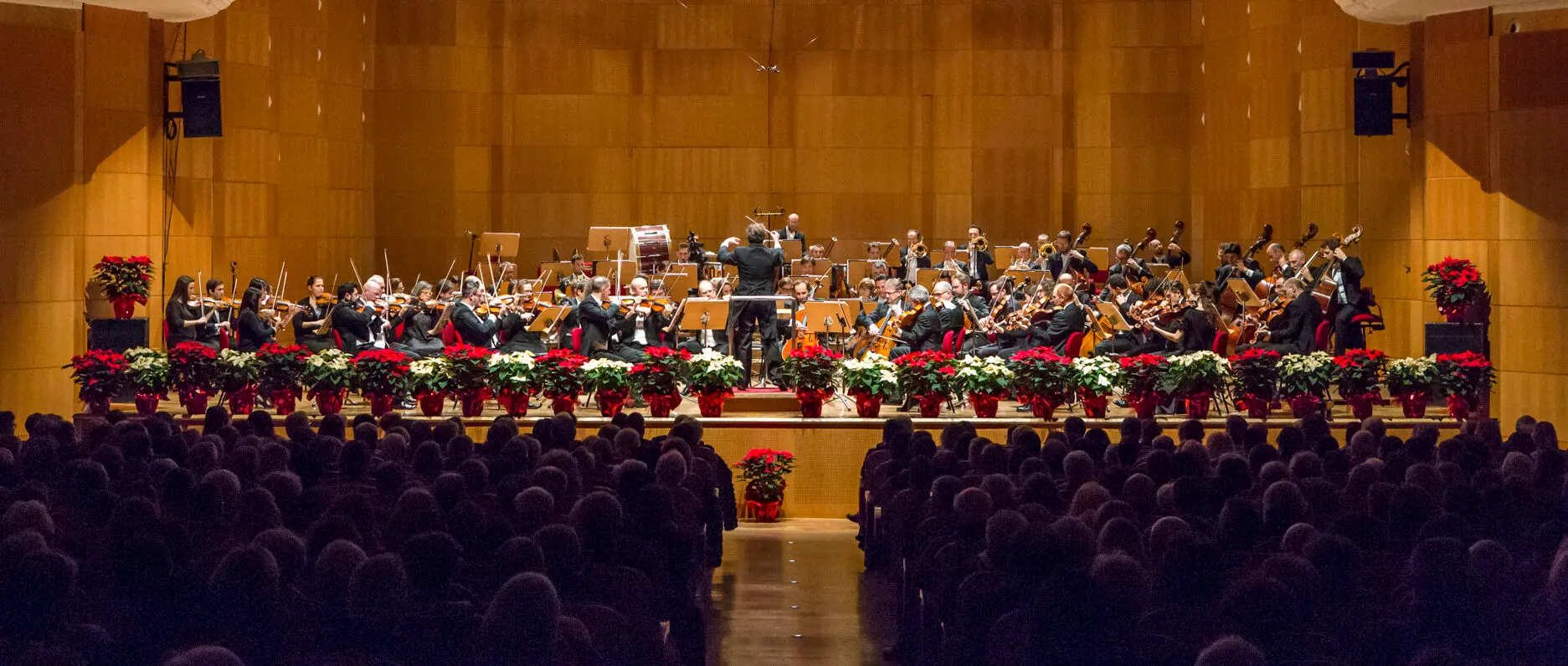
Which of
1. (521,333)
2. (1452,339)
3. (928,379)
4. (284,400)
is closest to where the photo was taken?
(928,379)

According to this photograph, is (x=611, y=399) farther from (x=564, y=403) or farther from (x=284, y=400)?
(x=284, y=400)

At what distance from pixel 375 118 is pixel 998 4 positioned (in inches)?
326

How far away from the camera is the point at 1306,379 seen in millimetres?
12211

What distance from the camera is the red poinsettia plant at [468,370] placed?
12.4 meters

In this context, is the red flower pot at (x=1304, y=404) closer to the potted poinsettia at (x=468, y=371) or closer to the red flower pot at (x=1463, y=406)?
the red flower pot at (x=1463, y=406)

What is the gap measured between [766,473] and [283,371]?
12.9ft

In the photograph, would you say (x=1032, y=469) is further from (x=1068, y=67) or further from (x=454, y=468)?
(x=1068, y=67)

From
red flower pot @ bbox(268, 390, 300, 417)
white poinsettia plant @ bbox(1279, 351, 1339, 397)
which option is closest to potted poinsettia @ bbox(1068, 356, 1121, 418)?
white poinsettia plant @ bbox(1279, 351, 1339, 397)

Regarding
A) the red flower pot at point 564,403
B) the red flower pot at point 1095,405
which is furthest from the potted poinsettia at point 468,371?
the red flower pot at point 1095,405

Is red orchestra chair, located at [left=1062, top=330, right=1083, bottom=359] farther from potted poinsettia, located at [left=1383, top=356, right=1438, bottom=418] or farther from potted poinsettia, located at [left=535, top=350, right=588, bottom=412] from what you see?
potted poinsettia, located at [left=535, top=350, right=588, bottom=412]

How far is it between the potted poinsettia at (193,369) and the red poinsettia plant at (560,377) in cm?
257

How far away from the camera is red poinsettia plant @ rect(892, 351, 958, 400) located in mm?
12273

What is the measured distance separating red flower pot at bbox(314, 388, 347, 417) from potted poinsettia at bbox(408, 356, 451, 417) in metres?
0.58

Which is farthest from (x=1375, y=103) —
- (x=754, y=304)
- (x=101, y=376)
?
(x=101, y=376)
